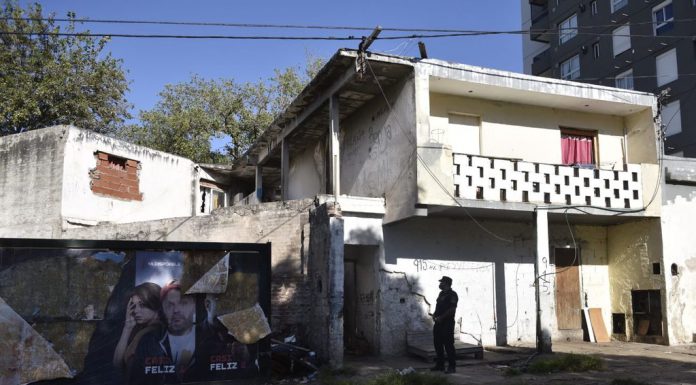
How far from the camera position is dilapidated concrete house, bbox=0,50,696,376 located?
1258 centimetres

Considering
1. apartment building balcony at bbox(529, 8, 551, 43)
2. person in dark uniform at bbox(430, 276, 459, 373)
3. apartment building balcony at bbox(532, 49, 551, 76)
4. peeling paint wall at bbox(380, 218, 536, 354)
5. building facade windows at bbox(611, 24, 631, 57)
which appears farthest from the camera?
apartment building balcony at bbox(529, 8, 551, 43)

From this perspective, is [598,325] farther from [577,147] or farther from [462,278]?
[577,147]

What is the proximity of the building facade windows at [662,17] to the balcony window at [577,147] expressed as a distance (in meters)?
14.7

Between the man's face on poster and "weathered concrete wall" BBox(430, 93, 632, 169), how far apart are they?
7.67 meters

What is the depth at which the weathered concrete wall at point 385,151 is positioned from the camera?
12633 mm

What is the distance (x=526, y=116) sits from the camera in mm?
14938

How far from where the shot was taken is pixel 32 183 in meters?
17.7

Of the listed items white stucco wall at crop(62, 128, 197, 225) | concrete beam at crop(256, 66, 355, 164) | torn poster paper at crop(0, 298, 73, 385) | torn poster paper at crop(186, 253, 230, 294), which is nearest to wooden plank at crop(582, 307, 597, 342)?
concrete beam at crop(256, 66, 355, 164)

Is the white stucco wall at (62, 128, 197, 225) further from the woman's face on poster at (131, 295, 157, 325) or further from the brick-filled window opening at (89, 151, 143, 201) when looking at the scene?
the woman's face on poster at (131, 295, 157, 325)

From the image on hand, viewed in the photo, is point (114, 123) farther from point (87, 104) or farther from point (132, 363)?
point (132, 363)

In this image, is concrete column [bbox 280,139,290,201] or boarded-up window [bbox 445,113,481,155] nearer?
boarded-up window [bbox 445,113,481,155]

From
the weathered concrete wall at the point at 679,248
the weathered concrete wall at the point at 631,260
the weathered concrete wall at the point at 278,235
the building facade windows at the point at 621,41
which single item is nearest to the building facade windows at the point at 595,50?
the building facade windows at the point at 621,41

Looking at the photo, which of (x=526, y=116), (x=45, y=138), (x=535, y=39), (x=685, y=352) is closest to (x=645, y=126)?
(x=526, y=116)

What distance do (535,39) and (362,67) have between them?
29.1 metres
